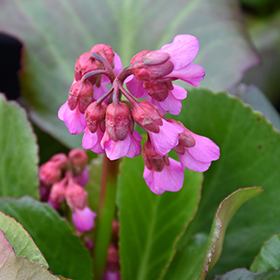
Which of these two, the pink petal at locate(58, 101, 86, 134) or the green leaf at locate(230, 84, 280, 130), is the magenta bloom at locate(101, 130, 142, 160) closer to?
the pink petal at locate(58, 101, 86, 134)

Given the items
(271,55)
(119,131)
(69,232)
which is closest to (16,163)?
(69,232)

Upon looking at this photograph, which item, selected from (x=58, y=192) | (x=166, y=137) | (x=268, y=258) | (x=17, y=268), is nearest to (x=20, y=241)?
(x=17, y=268)

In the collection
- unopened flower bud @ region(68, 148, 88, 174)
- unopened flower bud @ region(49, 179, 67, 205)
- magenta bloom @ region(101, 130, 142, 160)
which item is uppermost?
magenta bloom @ region(101, 130, 142, 160)

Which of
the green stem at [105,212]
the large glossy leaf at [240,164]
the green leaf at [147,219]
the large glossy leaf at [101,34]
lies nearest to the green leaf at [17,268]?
the green stem at [105,212]

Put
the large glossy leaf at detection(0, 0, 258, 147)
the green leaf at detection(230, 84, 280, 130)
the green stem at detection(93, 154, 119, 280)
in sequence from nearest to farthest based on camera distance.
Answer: the green stem at detection(93, 154, 119, 280)
the green leaf at detection(230, 84, 280, 130)
the large glossy leaf at detection(0, 0, 258, 147)

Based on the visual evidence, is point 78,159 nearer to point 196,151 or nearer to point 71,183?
point 71,183

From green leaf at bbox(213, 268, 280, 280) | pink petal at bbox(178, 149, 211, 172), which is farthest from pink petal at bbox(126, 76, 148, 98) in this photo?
green leaf at bbox(213, 268, 280, 280)
